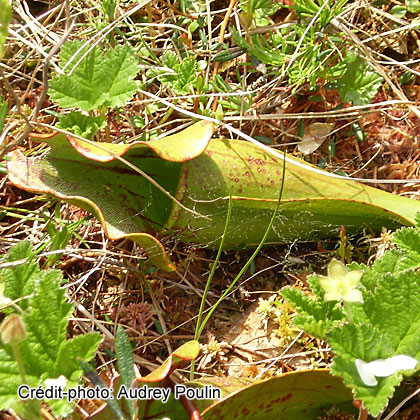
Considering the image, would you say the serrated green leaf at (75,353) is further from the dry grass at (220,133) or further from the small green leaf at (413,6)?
the small green leaf at (413,6)

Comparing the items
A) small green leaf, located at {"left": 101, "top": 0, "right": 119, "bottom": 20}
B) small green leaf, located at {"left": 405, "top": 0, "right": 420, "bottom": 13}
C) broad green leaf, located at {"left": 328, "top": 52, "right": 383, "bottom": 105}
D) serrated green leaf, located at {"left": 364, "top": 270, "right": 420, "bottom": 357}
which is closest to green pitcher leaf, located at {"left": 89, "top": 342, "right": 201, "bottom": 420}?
serrated green leaf, located at {"left": 364, "top": 270, "right": 420, "bottom": 357}

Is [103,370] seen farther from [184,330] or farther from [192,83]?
[192,83]

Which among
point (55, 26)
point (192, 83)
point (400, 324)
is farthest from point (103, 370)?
point (55, 26)

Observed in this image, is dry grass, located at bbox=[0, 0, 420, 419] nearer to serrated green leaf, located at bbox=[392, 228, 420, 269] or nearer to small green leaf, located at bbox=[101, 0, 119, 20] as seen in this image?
small green leaf, located at bbox=[101, 0, 119, 20]

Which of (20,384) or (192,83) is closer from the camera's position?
(20,384)

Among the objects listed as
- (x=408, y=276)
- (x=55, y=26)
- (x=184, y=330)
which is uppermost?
(x=55, y=26)

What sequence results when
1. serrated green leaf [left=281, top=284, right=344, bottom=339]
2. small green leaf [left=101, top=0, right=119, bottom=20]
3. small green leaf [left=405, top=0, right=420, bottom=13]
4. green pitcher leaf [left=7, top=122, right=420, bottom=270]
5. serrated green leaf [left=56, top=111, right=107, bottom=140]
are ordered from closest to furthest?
serrated green leaf [left=281, top=284, right=344, bottom=339], green pitcher leaf [left=7, top=122, right=420, bottom=270], serrated green leaf [left=56, top=111, right=107, bottom=140], small green leaf [left=101, top=0, right=119, bottom=20], small green leaf [left=405, top=0, right=420, bottom=13]
